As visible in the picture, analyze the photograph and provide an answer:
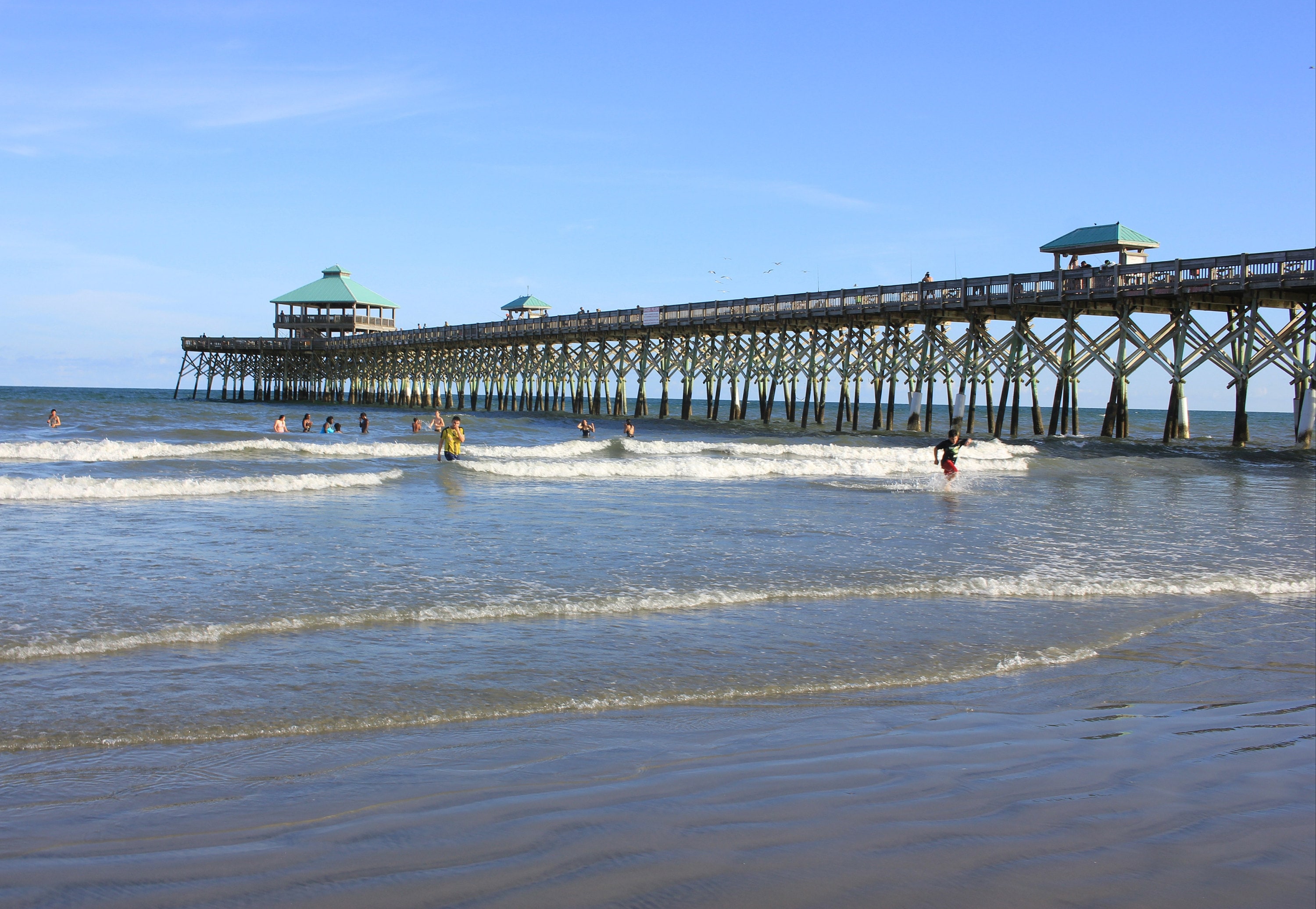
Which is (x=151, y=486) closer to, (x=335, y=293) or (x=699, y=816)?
(x=699, y=816)

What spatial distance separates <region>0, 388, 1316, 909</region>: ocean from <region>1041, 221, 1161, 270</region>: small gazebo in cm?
2114

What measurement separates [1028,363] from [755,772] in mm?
29119

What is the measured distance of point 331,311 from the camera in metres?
71.6

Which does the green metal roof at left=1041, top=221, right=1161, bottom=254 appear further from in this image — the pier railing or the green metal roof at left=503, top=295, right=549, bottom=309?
the green metal roof at left=503, top=295, right=549, bottom=309

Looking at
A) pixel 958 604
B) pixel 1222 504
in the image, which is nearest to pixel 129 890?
pixel 958 604

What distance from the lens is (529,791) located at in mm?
3535

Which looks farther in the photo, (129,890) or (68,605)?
(68,605)

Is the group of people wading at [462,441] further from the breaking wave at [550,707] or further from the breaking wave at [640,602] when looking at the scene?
the breaking wave at [550,707]

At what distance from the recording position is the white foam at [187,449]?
67.1 feet

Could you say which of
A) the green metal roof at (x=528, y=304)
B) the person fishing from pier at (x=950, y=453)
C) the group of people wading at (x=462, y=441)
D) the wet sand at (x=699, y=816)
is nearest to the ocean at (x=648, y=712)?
the wet sand at (x=699, y=816)

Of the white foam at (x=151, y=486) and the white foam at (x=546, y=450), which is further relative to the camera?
the white foam at (x=546, y=450)

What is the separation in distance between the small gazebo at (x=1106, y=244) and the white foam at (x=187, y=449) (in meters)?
20.8

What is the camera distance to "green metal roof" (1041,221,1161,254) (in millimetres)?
30734

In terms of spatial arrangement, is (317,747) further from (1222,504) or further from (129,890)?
(1222,504)
